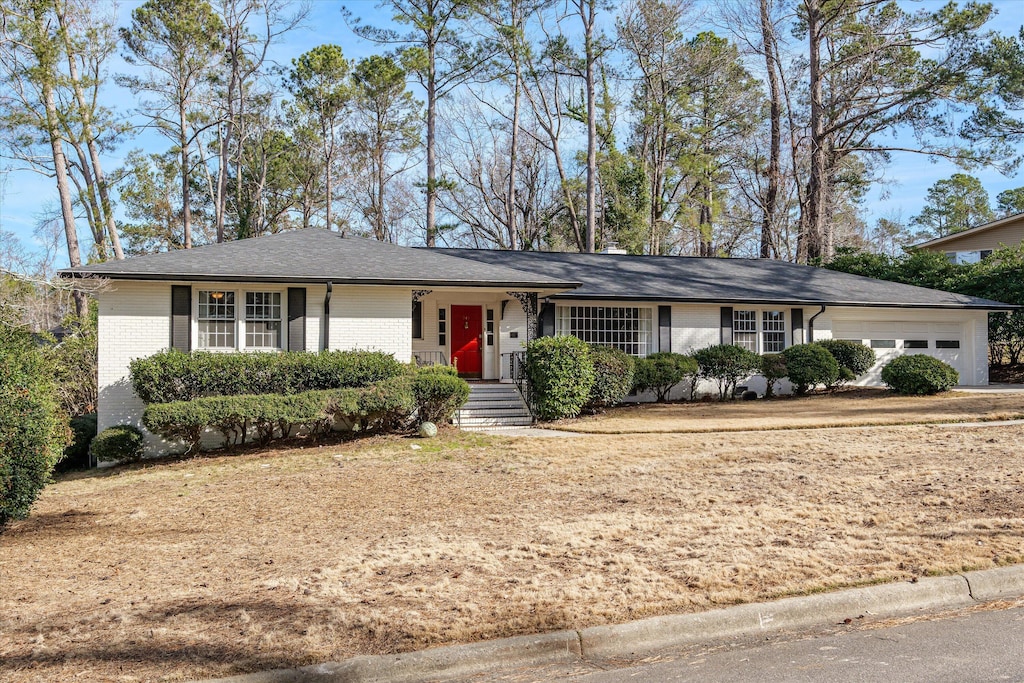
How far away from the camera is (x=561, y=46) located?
32.2 m

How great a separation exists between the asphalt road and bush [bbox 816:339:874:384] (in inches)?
617

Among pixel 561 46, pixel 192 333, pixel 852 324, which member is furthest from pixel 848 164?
pixel 192 333

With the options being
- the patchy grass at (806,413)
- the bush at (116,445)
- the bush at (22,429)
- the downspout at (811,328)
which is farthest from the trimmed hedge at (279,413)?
the downspout at (811,328)

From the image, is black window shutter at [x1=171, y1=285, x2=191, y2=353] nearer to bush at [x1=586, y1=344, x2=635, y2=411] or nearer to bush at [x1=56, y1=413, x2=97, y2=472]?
bush at [x1=56, y1=413, x2=97, y2=472]

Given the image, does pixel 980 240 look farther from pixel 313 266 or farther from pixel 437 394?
pixel 313 266

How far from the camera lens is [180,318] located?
14.4 m

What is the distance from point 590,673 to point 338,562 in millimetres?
2809

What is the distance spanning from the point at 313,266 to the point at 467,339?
530 cm

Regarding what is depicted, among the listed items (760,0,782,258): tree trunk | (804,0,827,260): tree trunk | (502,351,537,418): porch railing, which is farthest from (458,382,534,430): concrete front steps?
(760,0,782,258): tree trunk

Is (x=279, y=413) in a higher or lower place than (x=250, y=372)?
lower

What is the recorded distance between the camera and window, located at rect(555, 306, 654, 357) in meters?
18.8

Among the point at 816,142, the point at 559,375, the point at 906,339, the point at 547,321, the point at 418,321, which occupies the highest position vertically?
the point at 816,142

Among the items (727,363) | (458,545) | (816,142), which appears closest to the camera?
(458,545)

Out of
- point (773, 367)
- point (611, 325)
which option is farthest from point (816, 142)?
point (611, 325)
